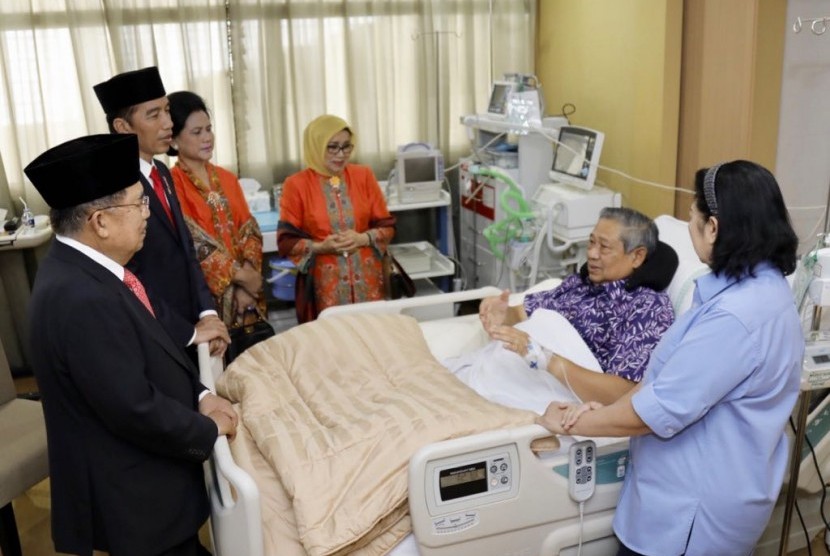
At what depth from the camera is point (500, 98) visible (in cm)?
394

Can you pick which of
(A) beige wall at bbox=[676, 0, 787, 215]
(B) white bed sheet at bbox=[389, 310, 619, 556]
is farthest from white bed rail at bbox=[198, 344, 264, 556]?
(A) beige wall at bbox=[676, 0, 787, 215]

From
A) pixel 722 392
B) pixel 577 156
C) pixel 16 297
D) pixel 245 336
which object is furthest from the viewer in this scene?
pixel 16 297

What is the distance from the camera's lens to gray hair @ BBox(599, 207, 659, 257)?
223 cm

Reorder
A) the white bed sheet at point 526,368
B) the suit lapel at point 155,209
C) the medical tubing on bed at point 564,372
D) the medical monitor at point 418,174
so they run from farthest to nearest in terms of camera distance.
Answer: the medical monitor at point 418,174
the suit lapel at point 155,209
the white bed sheet at point 526,368
the medical tubing on bed at point 564,372

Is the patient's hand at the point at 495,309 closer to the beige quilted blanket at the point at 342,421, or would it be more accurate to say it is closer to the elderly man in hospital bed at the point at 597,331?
the elderly man in hospital bed at the point at 597,331

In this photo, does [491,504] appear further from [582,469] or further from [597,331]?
[597,331]

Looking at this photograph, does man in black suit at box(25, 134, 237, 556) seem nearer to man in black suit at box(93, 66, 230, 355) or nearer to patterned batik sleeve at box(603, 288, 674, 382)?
man in black suit at box(93, 66, 230, 355)

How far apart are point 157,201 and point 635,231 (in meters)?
1.37

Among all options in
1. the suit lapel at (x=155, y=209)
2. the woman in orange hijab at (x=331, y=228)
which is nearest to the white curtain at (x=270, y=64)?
the woman in orange hijab at (x=331, y=228)

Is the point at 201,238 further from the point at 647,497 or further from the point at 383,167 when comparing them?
the point at 383,167

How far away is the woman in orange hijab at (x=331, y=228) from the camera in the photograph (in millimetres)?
3049

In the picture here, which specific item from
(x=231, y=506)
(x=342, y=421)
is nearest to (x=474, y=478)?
(x=342, y=421)

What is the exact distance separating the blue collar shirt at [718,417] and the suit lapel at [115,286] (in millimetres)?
971

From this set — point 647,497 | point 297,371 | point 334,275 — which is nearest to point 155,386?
point 297,371
